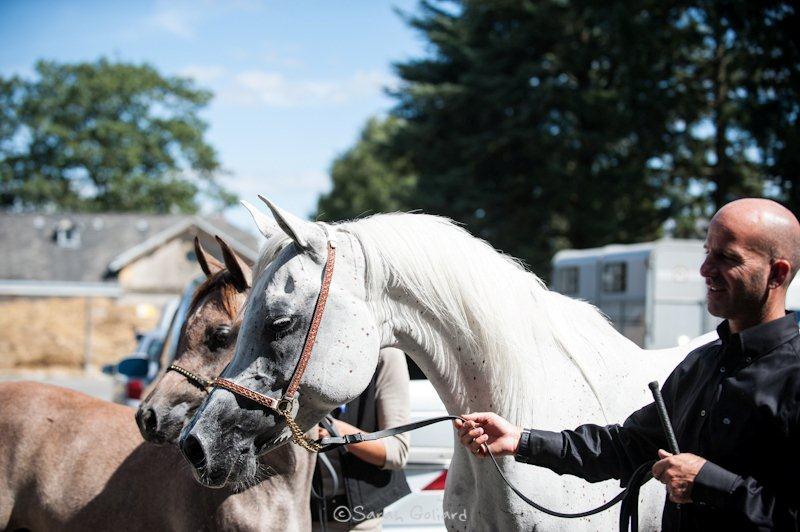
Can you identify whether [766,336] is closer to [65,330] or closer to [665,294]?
[665,294]

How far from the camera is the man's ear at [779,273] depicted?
190 cm

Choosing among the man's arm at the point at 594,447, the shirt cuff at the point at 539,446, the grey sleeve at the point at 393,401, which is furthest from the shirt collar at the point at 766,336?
the grey sleeve at the point at 393,401

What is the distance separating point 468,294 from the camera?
2508 mm

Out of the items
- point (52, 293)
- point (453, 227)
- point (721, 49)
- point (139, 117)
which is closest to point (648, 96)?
point (721, 49)

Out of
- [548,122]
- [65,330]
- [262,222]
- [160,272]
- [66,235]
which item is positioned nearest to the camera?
[262,222]

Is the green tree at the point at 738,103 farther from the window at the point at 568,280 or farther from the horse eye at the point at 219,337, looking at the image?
the horse eye at the point at 219,337

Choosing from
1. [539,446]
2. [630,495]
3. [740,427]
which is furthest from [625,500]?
[740,427]

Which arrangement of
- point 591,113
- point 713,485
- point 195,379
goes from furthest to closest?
point 591,113 < point 195,379 < point 713,485

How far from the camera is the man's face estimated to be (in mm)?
1913

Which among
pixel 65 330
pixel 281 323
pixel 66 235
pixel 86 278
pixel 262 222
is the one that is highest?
pixel 66 235

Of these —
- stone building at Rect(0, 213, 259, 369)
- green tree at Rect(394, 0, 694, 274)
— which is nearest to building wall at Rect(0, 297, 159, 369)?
stone building at Rect(0, 213, 259, 369)

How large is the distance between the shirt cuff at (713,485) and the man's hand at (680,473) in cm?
2

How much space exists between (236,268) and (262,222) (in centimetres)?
67

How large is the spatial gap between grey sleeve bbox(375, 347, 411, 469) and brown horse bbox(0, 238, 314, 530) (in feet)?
1.32
